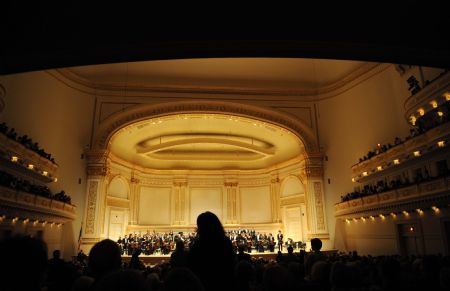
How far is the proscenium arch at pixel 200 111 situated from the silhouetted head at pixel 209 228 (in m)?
16.8

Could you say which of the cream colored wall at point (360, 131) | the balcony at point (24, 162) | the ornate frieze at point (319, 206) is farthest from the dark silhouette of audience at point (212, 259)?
the ornate frieze at point (319, 206)

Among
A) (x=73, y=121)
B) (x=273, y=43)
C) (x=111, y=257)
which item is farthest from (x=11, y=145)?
(x=111, y=257)

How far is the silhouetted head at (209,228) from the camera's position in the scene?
9.07 feet

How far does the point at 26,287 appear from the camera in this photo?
1.57m

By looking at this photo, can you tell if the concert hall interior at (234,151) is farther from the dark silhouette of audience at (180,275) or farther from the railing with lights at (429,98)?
the dark silhouette of audience at (180,275)

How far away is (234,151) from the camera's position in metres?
26.0

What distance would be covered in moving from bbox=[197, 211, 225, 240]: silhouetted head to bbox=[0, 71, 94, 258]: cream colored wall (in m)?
13.3

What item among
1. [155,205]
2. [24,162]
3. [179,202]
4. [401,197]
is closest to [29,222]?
[24,162]

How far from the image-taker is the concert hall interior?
42.3 feet

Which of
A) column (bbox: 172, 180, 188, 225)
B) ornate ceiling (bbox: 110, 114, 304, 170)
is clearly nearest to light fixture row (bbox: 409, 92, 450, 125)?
ornate ceiling (bbox: 110, 114, 304, 170)

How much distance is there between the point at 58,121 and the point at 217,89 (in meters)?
9.05

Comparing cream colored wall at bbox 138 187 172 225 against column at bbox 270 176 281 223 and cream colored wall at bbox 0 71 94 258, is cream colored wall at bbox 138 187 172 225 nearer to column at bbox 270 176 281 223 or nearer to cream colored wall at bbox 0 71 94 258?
cream colored wall at bbox 0 71 94 258

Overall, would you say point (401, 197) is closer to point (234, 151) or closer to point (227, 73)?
point (227, 73)

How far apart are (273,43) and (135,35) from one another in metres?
2.54
